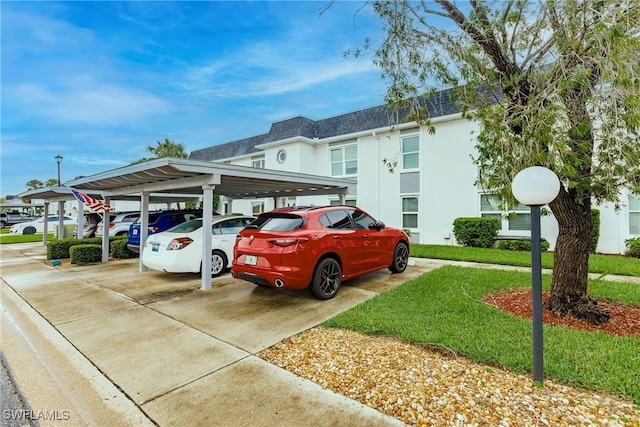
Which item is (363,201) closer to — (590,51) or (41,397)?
(590,51)

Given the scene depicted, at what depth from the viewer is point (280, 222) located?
5457 millimetres

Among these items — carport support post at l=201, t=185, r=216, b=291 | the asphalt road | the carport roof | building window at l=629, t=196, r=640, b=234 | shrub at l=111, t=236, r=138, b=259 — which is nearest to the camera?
the asphalt road

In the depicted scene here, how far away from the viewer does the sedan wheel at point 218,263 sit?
7.52 meters

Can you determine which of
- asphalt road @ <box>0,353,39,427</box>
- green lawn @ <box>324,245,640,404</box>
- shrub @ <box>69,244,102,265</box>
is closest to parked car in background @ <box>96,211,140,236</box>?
shrub @ <box>69,244,102,265</box>

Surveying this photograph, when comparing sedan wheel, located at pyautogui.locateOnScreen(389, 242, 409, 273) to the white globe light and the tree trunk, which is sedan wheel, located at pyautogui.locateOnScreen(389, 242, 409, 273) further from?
the white globe light

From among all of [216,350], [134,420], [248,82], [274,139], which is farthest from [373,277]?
[274,139]

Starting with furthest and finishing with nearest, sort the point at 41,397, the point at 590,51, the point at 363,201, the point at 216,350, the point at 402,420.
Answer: the point at 363,201, the point at 216,350, the point at 590,51, the point at 41,397, the point at 402,420

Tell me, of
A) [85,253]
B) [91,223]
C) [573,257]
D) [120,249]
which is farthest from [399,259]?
[91,223]

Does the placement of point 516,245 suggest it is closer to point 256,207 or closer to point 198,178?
point 198,178

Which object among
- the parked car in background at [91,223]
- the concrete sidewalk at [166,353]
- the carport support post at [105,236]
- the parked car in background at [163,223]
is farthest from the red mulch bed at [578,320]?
the parked car in background at [91,223]

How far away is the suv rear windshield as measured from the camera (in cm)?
531

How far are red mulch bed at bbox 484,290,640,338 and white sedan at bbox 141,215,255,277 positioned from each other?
5.85 meters

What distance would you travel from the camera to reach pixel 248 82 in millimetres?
13219

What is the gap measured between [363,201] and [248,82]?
25.3ft
